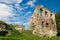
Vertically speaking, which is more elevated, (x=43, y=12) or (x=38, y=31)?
(x=43, y=12)

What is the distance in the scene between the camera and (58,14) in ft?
162

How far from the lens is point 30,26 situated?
45469mm

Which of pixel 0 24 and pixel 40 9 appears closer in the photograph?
pixel 0 24

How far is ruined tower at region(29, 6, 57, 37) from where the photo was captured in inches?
1316

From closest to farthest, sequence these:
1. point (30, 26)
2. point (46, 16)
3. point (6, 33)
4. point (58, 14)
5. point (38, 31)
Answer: point (6, 33) → point (38, 31) → point (46, 16) → point (30, 26) → point (58, 14)

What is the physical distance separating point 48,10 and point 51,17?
1.74m

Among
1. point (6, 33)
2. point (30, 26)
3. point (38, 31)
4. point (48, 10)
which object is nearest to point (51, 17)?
point (48, 10)

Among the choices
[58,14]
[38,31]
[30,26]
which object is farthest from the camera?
[58,14]

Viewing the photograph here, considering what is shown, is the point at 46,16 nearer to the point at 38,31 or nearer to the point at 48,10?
the point at 48,10

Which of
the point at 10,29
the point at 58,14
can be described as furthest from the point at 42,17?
the point at 58,14

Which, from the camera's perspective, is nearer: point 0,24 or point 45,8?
point 0,24

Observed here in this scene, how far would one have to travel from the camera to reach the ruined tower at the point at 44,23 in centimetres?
3344

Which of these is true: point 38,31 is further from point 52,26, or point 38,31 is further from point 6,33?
point 6,33

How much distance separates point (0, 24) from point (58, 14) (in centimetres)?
2504
